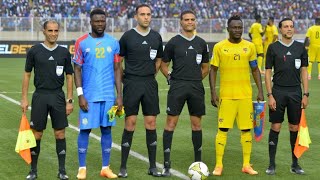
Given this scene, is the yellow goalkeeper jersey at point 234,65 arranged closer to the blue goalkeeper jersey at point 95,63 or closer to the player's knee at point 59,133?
the blue goalkeeper jersey at point 95,63

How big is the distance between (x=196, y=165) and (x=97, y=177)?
135cm

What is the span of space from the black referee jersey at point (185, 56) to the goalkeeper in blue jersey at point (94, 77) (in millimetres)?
841

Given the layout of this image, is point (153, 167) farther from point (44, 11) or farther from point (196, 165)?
point (44, 11)

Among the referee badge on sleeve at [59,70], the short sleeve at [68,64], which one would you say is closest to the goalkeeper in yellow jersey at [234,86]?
the short sleeve at [68,64]

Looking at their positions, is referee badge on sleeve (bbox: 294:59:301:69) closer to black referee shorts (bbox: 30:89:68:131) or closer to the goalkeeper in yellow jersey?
the goalkeeper in yellow jersey

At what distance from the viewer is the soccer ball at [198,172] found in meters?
9.50

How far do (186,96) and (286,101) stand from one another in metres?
1.40

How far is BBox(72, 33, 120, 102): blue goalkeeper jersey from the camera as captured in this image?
31.5 ft

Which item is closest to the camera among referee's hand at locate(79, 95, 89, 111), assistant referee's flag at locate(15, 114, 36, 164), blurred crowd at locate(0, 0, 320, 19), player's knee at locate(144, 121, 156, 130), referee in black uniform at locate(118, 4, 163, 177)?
assistant referee's flag at locate(15, 114, 36, 164)

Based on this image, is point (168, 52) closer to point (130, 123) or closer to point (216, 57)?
point (216, 57)

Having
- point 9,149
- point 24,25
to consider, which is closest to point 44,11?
point 24,25

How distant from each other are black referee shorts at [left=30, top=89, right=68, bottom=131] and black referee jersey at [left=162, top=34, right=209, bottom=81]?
1650 mm

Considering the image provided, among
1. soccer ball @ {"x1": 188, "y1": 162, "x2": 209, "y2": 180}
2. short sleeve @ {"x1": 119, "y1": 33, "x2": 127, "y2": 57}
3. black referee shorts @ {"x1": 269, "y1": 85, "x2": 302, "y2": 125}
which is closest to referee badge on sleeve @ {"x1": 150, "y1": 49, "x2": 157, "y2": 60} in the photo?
short sleeve @ {"x1": 119, "y1": 33, "x2": 127, "y2": 57}

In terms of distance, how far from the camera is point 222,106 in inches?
400
